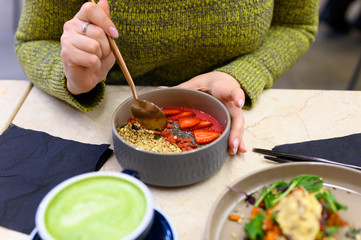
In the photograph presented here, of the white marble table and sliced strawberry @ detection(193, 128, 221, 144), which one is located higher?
sliced strawberry @ detection(193, 128, 221, 144)

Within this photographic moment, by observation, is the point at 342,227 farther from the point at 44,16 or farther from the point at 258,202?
the point at 44,16

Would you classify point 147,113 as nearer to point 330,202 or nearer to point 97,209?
point 97,209

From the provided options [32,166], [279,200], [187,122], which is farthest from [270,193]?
[32,166]

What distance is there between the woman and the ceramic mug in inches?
13.3

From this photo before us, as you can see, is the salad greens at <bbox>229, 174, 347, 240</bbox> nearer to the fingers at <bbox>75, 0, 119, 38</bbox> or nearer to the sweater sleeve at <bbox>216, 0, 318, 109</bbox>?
the sweater sleeve at <bbox>216, 0, 318, 109</bbox>

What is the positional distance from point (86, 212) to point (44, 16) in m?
0.72

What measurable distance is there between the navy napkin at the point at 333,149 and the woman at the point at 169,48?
134 millimetres

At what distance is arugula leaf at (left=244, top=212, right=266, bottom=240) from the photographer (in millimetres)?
585

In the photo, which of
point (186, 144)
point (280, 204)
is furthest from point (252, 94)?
point (280, 204)

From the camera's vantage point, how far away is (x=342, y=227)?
62cm

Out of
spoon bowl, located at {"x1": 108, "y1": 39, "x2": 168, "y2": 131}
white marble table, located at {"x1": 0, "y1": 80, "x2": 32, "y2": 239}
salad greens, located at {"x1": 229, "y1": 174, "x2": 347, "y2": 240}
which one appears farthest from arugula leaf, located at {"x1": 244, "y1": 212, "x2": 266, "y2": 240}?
white marble table, located at {"x1": 0, "y1": 80, "x2": 32, "y2": 239}

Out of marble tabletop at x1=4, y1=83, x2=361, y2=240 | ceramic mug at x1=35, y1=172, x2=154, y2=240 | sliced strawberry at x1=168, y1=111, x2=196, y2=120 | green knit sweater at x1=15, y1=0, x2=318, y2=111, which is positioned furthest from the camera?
green knit sweater at x1=15, y1=0, x2=318, y2=111

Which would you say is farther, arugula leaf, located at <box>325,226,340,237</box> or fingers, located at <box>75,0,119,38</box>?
fingers, located at <box>75,0,119,38</box>

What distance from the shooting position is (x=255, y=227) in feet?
1.94
